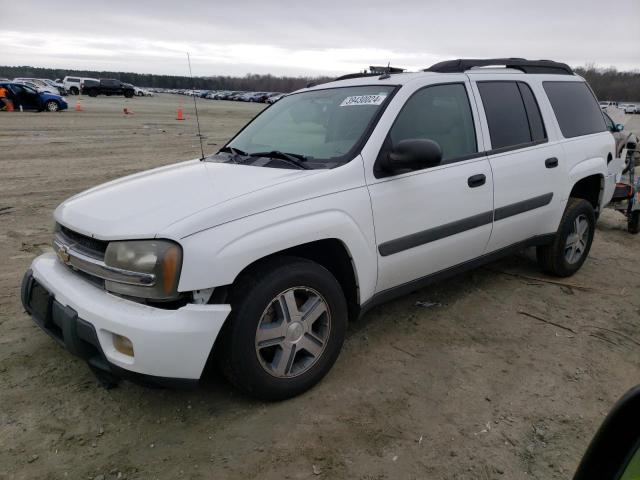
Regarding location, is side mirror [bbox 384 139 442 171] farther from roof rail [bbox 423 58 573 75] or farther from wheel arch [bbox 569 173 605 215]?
wheel arch [bbox 569 173 605 215]

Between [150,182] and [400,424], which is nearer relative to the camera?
[400,424]

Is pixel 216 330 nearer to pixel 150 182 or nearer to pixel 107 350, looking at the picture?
pixel 107 350

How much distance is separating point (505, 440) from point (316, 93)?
2757 millimetres

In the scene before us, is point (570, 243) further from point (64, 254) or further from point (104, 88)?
point (104, 88)

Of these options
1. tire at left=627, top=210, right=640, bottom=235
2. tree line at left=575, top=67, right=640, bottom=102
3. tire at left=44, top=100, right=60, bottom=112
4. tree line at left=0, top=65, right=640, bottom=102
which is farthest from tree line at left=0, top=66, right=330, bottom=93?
tire at left=627, top=210, right=640, bottom=235

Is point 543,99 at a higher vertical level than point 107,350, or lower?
higher

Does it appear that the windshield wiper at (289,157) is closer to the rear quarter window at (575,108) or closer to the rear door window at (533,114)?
the rear door window at (533,114)

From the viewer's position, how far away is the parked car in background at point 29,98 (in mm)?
24922

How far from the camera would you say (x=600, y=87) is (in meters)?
78.6

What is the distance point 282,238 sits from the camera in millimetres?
2639

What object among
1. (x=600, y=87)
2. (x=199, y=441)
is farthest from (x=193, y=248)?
(x=600, y=87)

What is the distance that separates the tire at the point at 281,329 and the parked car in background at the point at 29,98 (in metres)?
27.3

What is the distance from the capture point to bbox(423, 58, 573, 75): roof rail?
3.87 meters

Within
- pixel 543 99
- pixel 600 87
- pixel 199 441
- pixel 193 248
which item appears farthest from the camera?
pixel 600 87
